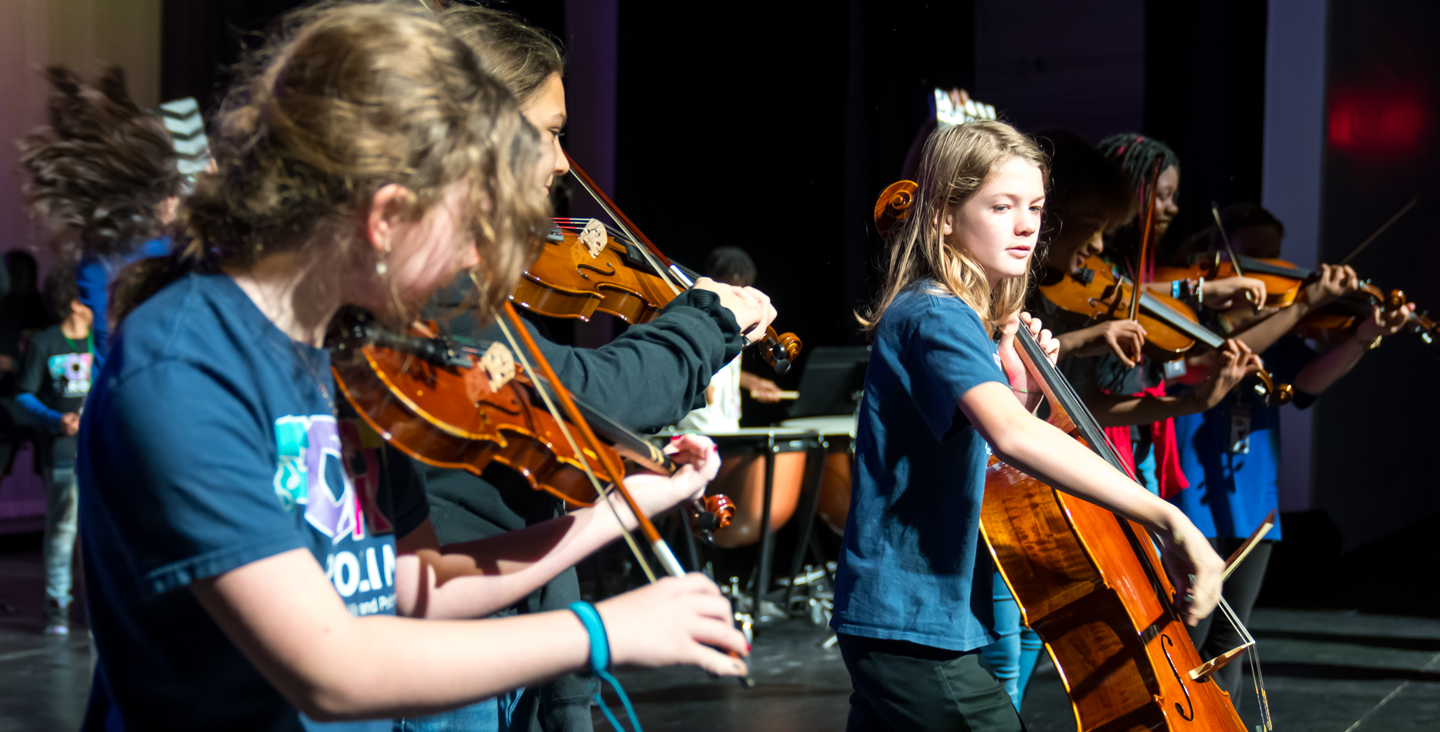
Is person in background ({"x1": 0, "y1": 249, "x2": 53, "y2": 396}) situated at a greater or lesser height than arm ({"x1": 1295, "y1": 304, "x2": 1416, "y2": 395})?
lesser

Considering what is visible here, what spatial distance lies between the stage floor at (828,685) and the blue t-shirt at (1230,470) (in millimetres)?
472

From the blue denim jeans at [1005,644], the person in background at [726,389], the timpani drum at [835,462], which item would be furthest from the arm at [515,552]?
the timpani drum at [835,462]

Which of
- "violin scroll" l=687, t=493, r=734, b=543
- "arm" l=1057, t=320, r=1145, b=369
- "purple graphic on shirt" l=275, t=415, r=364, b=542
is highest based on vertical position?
"purple graphic on shirt" l=275, t=415, r=364, b=542

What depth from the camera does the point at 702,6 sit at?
5672 millimetres

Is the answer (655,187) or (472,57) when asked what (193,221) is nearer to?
(472,57)

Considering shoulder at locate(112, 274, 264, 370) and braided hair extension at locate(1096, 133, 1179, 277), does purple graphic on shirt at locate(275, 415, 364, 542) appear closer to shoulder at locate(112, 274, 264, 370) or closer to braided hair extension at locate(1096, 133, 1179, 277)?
shoulder at locate(112, 274, 264, 370)

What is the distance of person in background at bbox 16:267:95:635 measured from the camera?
4.23 m

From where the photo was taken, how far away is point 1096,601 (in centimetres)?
168

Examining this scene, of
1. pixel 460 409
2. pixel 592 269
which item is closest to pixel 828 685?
pixel 592 269

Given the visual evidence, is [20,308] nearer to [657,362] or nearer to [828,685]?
[828,685]

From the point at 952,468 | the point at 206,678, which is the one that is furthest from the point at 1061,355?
the point at 206,678

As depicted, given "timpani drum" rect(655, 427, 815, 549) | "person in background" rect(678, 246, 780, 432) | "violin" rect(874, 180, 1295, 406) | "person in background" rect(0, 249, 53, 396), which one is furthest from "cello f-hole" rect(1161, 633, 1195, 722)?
"person in background" rect(0, 249, 53, 396)

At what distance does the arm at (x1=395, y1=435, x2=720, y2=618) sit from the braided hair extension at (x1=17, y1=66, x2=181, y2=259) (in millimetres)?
369

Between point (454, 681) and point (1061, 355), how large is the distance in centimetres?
213
